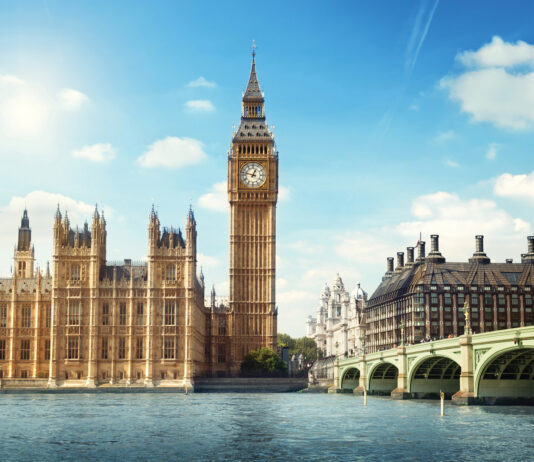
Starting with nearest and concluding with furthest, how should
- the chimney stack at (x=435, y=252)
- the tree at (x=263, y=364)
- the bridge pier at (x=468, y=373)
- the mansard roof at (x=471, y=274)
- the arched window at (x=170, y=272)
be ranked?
the bridge pier at (x=468, y=373) < the arched window at (x=170, y=272) < the tree at (x=263, y=364) < the mansard roof at (x=471, y=274) < the chimney stack at (x=435, y=252)

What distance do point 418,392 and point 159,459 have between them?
180 feet

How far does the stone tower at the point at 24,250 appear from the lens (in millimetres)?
178500

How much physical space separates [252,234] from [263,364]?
23.2 meters

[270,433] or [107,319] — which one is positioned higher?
[107,319]

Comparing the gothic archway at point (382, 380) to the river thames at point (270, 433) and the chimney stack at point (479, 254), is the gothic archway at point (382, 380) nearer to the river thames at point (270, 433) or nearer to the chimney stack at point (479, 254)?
the river thames at point (270, 433)

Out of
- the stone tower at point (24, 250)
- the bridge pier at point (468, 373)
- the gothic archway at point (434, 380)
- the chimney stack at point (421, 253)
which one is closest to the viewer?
the bridge pier at point (468, 373)

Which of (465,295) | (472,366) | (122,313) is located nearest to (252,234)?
(122,313)

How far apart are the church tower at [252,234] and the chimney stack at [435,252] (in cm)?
2708

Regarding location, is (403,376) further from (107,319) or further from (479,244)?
(479,244)

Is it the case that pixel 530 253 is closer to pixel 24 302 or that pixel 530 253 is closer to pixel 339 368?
pixel 339 368

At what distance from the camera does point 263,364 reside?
13988 cm

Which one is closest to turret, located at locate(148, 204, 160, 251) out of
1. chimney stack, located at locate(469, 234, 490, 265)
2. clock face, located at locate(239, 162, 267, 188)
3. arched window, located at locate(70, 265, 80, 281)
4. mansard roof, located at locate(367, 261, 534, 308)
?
arched window, located at locate(70, 265, 80, 281)

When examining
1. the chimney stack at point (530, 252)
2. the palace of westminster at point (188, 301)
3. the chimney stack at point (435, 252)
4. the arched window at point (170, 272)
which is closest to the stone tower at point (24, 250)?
the palace of westminster at point (188, 301)

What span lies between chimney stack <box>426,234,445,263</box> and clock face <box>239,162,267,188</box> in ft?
102
